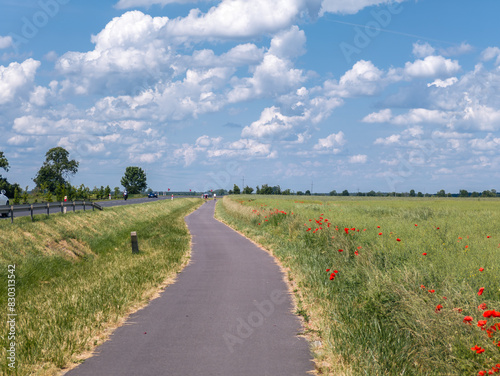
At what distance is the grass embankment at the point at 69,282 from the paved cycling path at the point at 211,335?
0.45m

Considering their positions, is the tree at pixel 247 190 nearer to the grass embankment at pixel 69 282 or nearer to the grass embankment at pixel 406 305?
the grass embankment at pixel 69 282

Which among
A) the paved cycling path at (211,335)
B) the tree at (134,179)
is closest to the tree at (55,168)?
the tree at (134,179)

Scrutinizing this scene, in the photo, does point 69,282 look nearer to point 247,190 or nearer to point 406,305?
point 406,305

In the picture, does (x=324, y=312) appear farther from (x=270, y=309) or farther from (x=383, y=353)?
(x=383, y=353)

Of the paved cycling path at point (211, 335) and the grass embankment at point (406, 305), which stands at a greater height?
the grass embankment at point (406, 305)

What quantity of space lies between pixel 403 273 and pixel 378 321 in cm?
148

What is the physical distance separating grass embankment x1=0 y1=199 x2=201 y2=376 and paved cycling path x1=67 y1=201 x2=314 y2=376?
1.48ft

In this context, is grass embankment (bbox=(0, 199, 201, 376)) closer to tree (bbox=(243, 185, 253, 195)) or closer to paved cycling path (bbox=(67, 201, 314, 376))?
paved cycling path (bbox=(67, 201, 314, 376))

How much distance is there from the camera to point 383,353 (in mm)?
5895

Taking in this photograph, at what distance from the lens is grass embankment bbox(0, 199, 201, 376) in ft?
22.3

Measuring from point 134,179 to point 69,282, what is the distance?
168 meters

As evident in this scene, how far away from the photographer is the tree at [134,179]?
17550 cm

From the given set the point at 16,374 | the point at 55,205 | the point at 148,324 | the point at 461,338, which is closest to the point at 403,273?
the point at 461,338

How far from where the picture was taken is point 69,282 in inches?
502
